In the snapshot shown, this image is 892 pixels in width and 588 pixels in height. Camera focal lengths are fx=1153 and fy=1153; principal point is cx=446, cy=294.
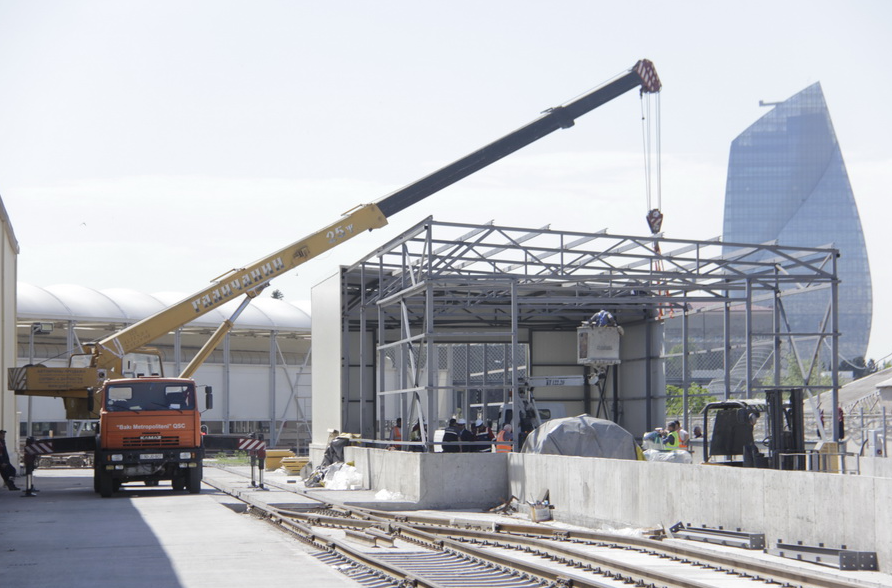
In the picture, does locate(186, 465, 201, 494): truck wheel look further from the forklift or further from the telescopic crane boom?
the forklift

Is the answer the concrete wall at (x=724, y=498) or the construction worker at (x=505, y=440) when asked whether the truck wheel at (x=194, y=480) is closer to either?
the construction worker at (x=505, y=440)

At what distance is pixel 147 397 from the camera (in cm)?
2439

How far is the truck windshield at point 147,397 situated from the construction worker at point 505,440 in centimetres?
662

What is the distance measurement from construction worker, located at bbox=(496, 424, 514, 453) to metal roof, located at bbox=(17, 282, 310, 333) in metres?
26.0

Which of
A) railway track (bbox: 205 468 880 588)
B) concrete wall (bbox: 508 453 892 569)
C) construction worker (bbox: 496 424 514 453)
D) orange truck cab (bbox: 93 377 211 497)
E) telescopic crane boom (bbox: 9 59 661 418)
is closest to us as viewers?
railway track (bbox: 205 468 880 588)

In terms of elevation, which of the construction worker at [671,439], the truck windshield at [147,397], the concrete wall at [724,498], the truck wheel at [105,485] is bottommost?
the truck wheel at [105,485]

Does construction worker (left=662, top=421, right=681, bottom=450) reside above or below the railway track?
above

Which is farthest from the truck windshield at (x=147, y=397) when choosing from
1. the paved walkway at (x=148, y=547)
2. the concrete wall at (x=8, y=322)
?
the concrete wall at (x=8, y=322)

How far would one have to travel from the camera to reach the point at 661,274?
87.4 ft

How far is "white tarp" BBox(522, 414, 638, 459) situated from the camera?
22375 mm

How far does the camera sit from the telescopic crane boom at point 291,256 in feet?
87.6

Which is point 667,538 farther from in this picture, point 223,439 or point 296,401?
point 296,401

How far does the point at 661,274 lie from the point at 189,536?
47.2 feet

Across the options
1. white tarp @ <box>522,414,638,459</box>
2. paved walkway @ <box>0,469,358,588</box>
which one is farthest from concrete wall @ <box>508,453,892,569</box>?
paved walkway @ <box>0,469,358,588</box>
